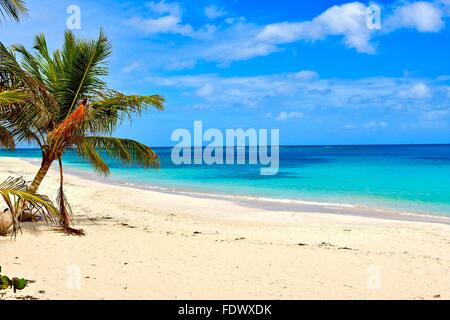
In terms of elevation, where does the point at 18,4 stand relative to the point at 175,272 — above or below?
above

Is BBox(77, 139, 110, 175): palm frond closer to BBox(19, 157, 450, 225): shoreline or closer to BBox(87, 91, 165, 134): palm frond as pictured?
BBox(87, 91, 165, 134): palm frond

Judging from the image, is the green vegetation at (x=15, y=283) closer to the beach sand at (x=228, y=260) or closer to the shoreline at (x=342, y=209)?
the beach sand at (x=228, y=260)

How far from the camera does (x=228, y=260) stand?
8.15 metres

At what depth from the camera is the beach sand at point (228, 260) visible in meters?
6.41

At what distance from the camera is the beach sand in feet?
21.0

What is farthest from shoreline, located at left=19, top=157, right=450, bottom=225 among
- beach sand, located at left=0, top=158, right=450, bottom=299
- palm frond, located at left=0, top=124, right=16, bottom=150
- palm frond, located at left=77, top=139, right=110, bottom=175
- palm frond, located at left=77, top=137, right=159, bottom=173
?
palm frond, located at left=0, top=124, right=16, bottom=150

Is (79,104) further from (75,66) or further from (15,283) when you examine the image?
(15,283)

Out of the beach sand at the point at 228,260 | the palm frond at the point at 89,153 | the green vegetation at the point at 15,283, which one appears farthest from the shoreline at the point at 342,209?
the green vegetation at the point at 15,283

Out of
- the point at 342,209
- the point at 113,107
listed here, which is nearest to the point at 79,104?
the point at 113,107
